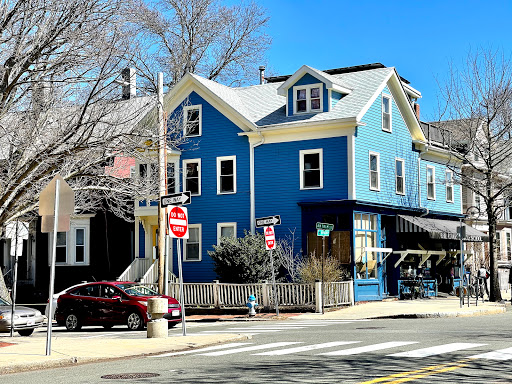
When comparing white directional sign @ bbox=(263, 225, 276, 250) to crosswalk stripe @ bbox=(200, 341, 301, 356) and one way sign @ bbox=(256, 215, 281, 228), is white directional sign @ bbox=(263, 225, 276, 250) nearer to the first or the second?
one way sign @ bbox=(256, 215, 281, 228)

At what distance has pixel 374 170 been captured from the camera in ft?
110

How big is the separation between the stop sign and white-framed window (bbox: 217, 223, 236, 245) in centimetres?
1601

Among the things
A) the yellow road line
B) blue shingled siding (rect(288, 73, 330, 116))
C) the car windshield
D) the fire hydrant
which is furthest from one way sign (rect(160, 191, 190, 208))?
blue shingled siding (rect(288, 73, 330, 116))

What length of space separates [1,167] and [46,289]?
2100 cm

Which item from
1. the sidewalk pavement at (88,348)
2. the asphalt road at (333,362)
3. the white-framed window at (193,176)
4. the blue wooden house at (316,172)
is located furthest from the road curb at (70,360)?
the white-framed window at (193,176)

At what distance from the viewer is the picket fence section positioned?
27.8 meters

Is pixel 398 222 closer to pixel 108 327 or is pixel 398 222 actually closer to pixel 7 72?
pixel 108 327

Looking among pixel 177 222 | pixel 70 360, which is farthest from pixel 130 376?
pixel 177 222

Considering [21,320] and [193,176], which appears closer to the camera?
[21,320]

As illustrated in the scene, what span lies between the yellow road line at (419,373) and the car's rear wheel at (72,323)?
14.9 metres

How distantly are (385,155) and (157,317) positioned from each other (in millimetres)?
19243

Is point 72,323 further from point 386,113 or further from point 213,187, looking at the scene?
point 386,113

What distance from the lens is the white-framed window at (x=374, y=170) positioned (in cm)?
3332

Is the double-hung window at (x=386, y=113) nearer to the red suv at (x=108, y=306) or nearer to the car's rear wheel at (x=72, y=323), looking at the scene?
the red suv at (x=108, y=306)
